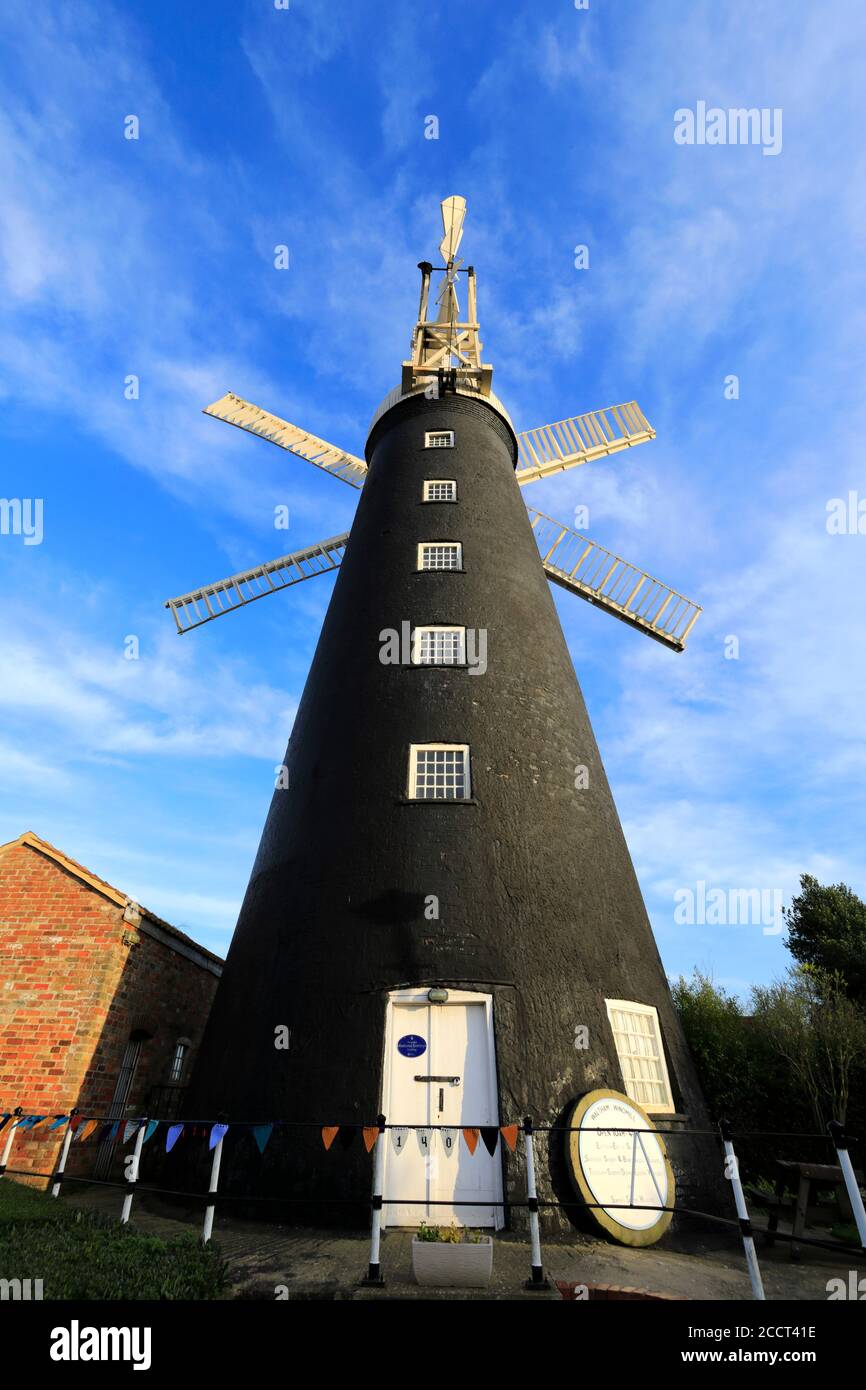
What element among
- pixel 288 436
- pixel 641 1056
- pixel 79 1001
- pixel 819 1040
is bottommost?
pixel 819 1040

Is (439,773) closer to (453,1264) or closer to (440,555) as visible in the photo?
(440,555)

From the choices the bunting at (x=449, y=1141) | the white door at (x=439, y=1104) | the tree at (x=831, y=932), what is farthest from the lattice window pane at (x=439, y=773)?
the tree at (x=831, y=932)

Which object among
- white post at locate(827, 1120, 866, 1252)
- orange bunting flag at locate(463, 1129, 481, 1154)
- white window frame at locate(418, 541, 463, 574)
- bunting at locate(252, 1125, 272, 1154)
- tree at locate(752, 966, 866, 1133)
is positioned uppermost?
white window frame at locate(418, 541, 463, 574)

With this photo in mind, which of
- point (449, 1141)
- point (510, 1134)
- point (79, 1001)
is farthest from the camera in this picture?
point (79, 1001)

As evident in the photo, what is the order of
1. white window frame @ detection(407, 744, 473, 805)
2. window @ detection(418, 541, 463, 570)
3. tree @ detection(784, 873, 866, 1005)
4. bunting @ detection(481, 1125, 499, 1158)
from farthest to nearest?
1. tree @ detection(784, 873, 866, 1005)
2. window @ detection(418, 541, 463, 570)
3. white window frame @ detection(407, 744, 473, 805)
4. bunting @ detection(481, 1125, 499, 1158)

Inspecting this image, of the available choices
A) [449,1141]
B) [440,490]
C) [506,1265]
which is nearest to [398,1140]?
[449,1141]

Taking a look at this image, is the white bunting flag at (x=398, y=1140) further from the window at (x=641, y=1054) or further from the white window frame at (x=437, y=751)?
the white window frame at (x=437, y=751)

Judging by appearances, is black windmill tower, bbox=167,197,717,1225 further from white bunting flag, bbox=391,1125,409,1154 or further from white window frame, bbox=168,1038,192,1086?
white window frame, bbox=168,1038,192,1086

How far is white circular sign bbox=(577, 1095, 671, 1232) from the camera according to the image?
7.96 m

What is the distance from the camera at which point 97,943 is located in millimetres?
12406

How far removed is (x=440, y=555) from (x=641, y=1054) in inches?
345

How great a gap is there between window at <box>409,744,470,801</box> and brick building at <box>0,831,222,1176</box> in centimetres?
619

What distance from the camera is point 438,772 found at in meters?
10.8

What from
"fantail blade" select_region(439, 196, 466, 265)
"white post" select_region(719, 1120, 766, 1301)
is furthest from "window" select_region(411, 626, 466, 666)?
"fantail blade" select_region(439, 196, 466, 265)
